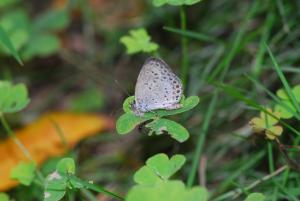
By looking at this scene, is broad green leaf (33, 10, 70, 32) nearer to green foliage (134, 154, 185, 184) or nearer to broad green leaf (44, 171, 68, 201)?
broad green leaf (44, 171, 68, 201)

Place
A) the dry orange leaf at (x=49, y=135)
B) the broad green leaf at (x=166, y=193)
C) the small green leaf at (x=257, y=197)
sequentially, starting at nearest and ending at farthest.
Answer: the broad green leaf at (x=166, y=193), the small green leaf at (x=257, y=197), the dry orange leaf at (x=49, y=135)

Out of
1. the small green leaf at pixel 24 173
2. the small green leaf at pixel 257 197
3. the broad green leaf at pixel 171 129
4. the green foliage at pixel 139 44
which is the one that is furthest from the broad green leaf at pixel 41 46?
the small green leaf at pixel 257 197

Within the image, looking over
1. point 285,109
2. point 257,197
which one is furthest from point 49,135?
point 257,197

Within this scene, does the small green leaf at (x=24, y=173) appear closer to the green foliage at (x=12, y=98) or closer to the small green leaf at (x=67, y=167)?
the green foliage at (x=12, y=98)

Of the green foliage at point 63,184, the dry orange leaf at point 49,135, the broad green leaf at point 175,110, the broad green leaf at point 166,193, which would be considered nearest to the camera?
the broad green leaf at point 166,193

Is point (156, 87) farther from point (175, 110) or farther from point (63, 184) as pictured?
point (63, 184)

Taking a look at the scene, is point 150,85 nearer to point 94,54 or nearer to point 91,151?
point 91,151
